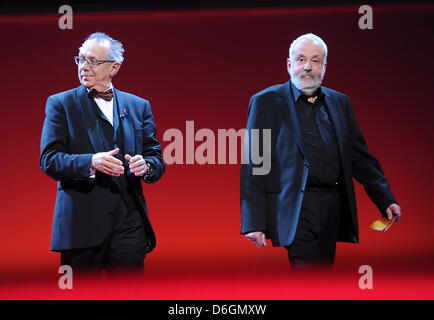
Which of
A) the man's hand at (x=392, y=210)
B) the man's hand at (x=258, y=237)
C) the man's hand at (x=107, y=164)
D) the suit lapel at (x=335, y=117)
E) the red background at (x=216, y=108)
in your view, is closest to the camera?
the man's hand at (x=107, y=164)

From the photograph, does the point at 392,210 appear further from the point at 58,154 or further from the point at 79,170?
the point at 58,154

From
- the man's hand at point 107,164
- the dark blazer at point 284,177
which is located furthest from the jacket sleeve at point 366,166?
the man's hand at point 107,164

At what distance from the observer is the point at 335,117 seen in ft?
Answer: 10.8

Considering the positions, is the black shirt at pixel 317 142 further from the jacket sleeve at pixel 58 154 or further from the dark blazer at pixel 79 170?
the jacket sleeve at pixel 58 154

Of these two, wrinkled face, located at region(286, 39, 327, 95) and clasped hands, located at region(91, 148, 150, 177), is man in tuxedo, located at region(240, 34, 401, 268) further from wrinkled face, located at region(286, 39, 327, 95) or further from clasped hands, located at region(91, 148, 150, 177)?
clasped hands, located at region(91, 148, 150, 177)

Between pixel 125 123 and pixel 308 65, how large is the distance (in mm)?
986

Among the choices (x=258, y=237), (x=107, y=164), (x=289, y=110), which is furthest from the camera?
(x=289, y=110)

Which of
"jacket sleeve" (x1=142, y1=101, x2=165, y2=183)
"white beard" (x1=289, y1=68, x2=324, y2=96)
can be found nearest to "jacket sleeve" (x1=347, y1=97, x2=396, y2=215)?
"white beard" (x1=289, y1=68, x2=324, y2=96)

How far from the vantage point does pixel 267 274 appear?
468 centimetres

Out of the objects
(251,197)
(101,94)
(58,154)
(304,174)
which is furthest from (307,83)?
(58,154)

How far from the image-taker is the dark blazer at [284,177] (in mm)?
3131

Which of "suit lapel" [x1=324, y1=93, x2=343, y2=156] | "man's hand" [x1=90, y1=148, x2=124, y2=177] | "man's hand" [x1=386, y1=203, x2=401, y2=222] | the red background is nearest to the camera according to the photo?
"man's hand" [x1=90, y1=148, x2=124, y2=177]

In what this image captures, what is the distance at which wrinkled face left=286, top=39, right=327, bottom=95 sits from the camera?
129 inches

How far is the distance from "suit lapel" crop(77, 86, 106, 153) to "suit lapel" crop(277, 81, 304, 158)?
0.93 metres
